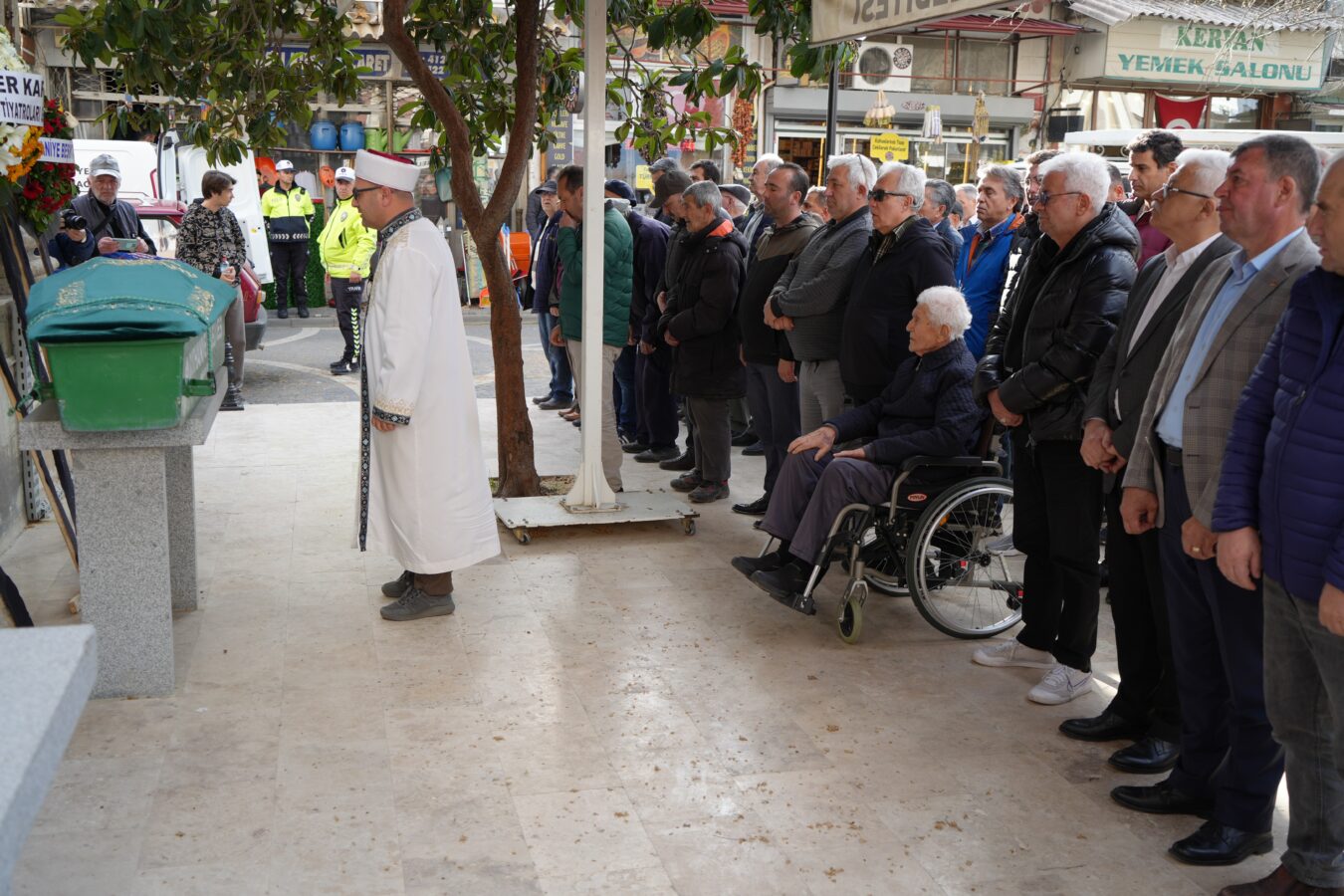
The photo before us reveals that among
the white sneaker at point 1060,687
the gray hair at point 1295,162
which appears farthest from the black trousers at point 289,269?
the gray hair at point 1295,162

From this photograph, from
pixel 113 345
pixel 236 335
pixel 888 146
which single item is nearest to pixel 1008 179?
pixel 113 345

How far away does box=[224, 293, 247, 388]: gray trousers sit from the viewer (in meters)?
9.20

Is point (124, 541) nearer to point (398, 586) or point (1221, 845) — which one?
point (398, 586)

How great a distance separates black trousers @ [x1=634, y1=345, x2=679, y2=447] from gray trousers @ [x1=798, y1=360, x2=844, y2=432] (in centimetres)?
197

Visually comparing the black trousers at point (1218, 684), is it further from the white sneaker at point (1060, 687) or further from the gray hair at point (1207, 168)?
the gray hair at point (1207, 168)

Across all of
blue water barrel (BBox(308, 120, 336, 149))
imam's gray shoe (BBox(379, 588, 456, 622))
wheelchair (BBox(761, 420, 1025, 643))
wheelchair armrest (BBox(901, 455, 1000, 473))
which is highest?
blue water barrel (BBox(308, 120, 336, 149))

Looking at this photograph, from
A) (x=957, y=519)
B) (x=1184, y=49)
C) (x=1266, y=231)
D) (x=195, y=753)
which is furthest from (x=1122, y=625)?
(x=1184, y=49)

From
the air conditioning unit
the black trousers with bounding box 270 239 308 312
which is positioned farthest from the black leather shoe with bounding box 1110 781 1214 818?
the air conditioning unit

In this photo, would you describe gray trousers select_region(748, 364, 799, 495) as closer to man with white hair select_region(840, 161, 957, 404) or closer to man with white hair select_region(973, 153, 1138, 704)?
man with white hair select_region(840, 161, 957, 404)

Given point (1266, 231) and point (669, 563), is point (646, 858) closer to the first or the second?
point (1266, 231)

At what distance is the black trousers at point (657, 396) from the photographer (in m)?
8.45

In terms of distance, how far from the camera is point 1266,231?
332cm

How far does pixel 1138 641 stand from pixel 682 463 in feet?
14.6

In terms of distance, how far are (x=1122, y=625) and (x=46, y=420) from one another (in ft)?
12.1
